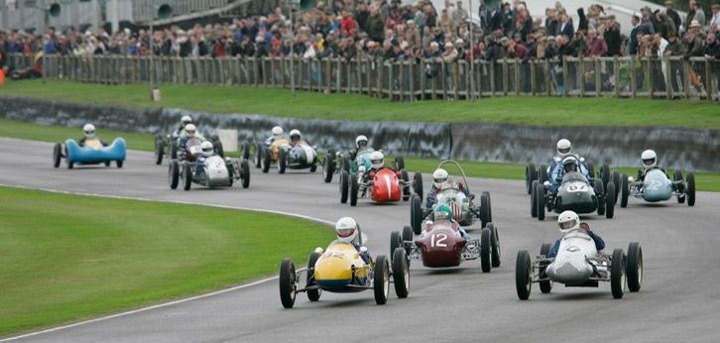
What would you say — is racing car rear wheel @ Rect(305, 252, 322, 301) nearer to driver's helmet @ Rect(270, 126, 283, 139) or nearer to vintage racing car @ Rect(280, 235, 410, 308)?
vintage racing car @ Rect(280, 235, 410, 308)

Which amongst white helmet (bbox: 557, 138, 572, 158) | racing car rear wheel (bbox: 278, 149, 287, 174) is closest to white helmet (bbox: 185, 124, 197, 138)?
racing car rear wheel (bbox: 278, 149, 287, 174)

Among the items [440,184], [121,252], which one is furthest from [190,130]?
[440,184]

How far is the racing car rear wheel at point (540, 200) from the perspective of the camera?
1212 inches

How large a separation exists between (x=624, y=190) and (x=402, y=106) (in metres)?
20.1

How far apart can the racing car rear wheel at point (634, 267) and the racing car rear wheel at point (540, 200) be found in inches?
394

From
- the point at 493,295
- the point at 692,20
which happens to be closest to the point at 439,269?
the point at 493,295

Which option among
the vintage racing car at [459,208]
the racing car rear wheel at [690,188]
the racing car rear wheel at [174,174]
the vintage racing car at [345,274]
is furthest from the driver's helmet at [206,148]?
the vintage racing car at [345,274]

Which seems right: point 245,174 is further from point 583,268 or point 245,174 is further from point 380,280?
point 583,268

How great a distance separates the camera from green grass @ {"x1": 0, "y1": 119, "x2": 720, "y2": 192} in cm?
3788

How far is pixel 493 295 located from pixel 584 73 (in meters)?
25.9

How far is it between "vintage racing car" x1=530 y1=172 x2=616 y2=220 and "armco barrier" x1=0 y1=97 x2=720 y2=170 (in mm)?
7702

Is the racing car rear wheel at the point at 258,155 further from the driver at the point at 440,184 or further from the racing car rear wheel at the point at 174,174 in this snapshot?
the driver at the point at 440,184

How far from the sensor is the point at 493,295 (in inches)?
834

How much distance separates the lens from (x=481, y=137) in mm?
44531
